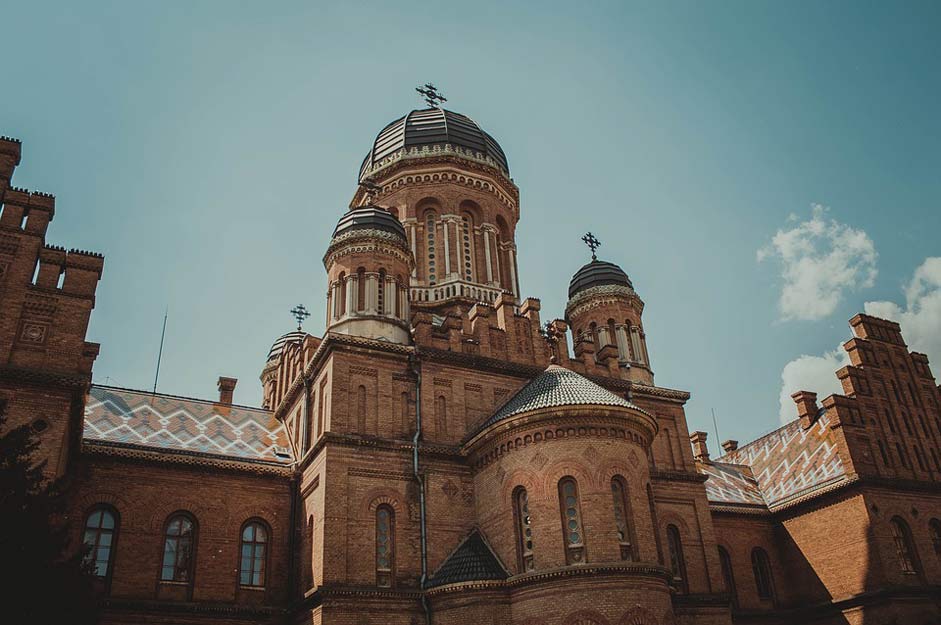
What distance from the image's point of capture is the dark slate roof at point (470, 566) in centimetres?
2250

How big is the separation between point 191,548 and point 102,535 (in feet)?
8.54

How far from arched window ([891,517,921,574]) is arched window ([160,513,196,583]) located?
26066 millimetres

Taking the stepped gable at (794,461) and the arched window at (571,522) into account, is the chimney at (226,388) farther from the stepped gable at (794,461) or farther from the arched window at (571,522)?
the stepped gable at (794,461)

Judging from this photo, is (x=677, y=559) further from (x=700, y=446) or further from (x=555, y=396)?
(x=700, y=446)

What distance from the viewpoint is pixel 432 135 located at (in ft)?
123

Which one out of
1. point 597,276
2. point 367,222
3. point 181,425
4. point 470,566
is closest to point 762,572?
point 597,276

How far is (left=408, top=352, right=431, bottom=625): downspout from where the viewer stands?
22.7 m

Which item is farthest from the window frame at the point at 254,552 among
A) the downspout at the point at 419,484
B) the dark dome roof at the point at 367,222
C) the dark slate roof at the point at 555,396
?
the dark dome roof at the point at 367,222

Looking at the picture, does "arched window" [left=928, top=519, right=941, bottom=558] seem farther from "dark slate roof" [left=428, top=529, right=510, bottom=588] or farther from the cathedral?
"dark slate roof" [left=428, top=529, right=510, bottom=588]

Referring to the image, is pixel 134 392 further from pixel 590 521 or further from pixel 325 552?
pixel 590 521

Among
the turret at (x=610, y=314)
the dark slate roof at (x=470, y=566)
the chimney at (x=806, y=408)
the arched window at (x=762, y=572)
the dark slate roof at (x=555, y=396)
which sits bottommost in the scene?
the dark slate roof at (x=470, y=566)

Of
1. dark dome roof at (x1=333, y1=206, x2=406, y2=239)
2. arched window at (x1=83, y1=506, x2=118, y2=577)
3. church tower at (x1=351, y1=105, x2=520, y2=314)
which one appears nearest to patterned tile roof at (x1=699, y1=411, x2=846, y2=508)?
church tower at (x1=351, y1=105, x2=520, y2=314)

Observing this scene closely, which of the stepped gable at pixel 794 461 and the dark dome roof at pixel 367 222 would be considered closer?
the dark dome roof at pixel 367 222

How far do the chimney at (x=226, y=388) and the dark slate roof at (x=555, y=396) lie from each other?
48.6 feet
